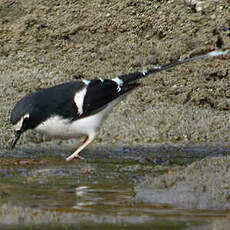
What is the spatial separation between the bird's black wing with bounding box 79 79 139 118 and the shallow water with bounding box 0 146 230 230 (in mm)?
449

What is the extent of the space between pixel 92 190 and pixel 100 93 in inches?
80.6

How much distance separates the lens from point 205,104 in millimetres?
8570

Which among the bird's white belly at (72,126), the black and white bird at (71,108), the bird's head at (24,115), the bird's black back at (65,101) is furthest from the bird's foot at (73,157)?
the bird's head at (24,115)

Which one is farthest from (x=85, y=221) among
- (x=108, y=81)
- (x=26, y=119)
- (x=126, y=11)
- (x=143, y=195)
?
(x=126, y=11)

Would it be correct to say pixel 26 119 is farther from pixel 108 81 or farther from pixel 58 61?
pixel 58 61

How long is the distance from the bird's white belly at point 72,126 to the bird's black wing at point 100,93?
60 mm

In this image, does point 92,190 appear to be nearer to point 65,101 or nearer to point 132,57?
point 65,101

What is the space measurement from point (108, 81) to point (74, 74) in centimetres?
139

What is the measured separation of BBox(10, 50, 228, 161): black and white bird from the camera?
23.0 ft

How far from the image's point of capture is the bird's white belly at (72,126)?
709cm

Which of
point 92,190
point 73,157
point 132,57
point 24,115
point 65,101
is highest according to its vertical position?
point 132,57

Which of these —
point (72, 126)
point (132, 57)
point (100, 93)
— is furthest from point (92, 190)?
point (132, 57)

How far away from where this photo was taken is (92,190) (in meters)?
5.58

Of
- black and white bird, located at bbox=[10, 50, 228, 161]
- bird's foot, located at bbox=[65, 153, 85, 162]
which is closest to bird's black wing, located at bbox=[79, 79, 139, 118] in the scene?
black and white bird, located at bbox=[10, 50, 228, 161]
